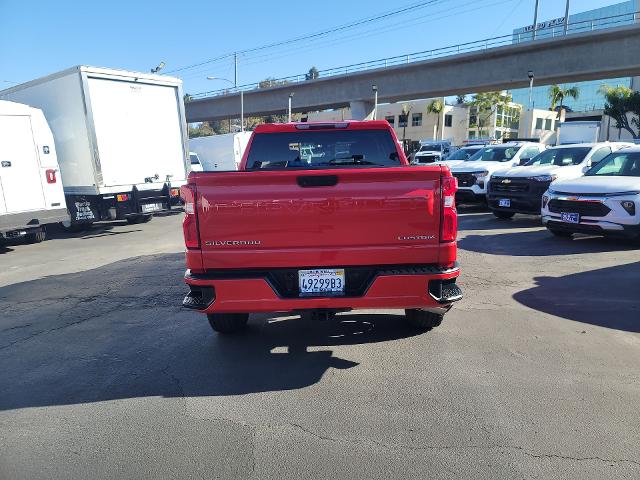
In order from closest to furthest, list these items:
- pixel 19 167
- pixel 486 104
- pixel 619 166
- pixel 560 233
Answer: pixel 619 166 → pixel 560 233 → pixel 19 167 → pixel 486 104

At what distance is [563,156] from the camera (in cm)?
1198

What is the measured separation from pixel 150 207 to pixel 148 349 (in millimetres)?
8599

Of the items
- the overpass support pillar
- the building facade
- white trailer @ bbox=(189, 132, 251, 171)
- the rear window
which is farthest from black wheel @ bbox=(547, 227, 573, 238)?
the overpass support pillar

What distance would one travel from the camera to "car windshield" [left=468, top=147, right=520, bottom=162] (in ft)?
49.5

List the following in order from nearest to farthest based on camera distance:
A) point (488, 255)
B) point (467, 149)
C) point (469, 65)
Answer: point (488, 255) → point (467, 149) → point (469, 65)

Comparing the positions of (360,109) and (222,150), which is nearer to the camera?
(222,150)

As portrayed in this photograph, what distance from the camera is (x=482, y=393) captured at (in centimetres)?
352

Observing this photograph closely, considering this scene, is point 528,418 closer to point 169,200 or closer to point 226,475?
point 226,475

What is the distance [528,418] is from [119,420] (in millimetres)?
2837

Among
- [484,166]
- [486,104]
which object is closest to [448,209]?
[484,166]

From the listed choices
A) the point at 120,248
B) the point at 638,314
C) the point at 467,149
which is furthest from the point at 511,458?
the point at 467,149

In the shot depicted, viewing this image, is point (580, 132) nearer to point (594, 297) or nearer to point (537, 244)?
point (537, 244)

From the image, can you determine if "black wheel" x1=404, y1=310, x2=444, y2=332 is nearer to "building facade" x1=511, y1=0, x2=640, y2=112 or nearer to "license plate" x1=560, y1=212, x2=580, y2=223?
"license plate" x1=560, y1=212, x2=580, y2=223

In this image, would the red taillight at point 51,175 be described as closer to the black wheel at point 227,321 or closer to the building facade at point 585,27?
the black wheel at point 227,321
